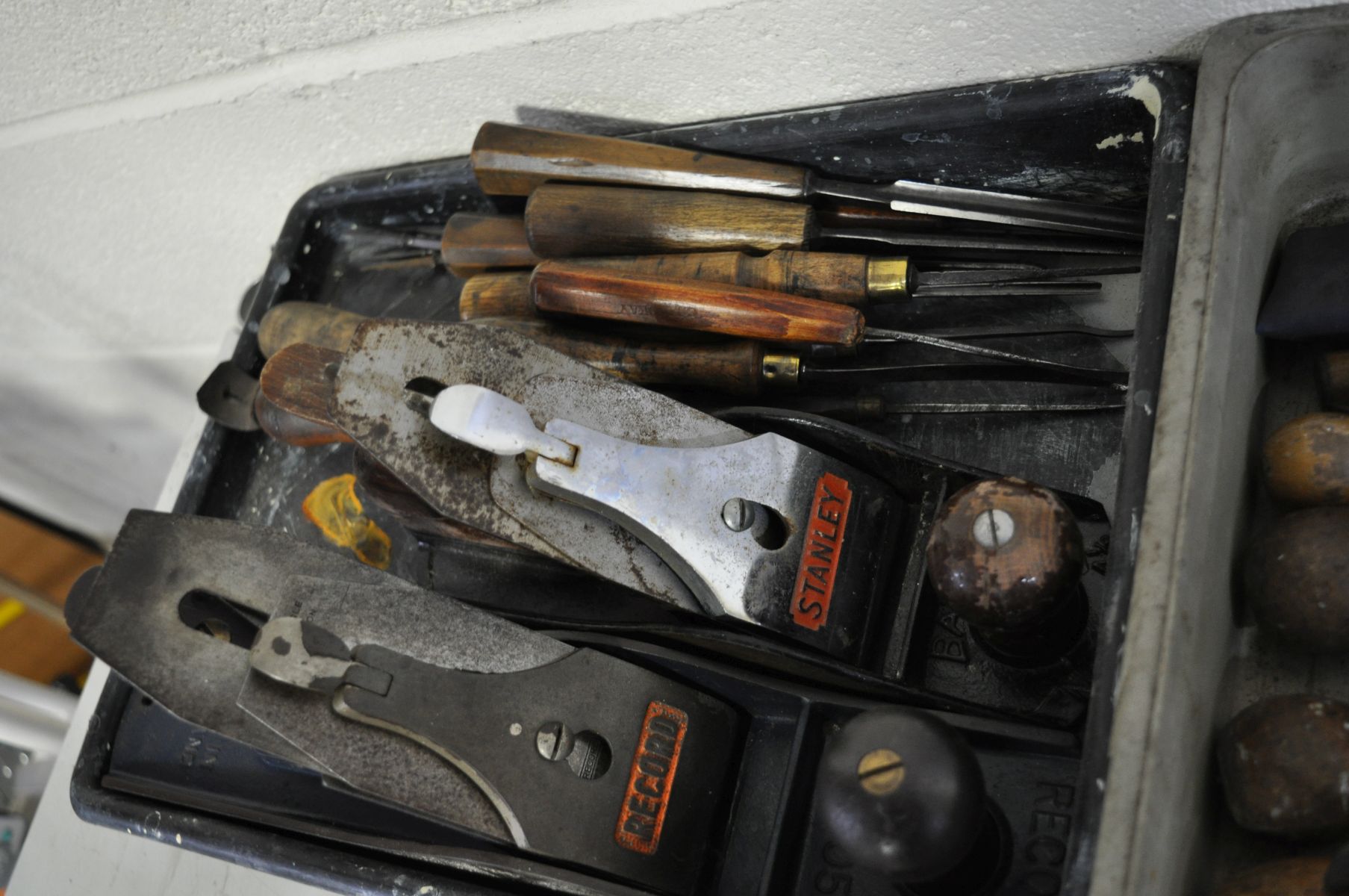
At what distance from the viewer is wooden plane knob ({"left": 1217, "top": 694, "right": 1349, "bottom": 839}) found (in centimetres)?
70

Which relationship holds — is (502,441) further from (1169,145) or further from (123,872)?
(123,872)

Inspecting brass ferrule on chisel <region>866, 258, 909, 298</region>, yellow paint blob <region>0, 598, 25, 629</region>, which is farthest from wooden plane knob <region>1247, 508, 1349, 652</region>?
yellow paint blob <region>0, 598, 25, 629</region>

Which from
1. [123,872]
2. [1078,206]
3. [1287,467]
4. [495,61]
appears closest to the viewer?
[1287,467]

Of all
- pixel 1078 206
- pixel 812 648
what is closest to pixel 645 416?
pixel 812 648

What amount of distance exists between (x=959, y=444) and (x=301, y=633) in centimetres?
62

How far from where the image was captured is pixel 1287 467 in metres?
0.84

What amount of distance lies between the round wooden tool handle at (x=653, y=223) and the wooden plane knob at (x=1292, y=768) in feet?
1.94

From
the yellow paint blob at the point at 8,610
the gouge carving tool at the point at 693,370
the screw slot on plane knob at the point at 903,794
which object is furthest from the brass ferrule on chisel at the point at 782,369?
the yellow paint blob at the point at 8,610

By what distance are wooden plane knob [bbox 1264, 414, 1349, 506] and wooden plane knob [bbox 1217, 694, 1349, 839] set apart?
6.4 inches

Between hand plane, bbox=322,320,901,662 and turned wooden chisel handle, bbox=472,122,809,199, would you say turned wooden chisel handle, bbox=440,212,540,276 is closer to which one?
turned wooden chisel handle, bbox=472,122,809,199

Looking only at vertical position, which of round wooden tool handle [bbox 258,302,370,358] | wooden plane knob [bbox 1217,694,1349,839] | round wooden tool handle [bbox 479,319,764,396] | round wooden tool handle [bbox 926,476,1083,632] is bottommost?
wooden plane knob [bbox 1217,694,1349,839]

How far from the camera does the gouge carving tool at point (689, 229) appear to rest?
1.08m

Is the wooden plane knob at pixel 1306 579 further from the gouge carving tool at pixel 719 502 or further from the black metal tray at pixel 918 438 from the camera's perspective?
the gouge carving tool at pixel 719 502

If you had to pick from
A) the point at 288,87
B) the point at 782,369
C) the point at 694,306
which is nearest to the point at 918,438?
the point at 782,369
